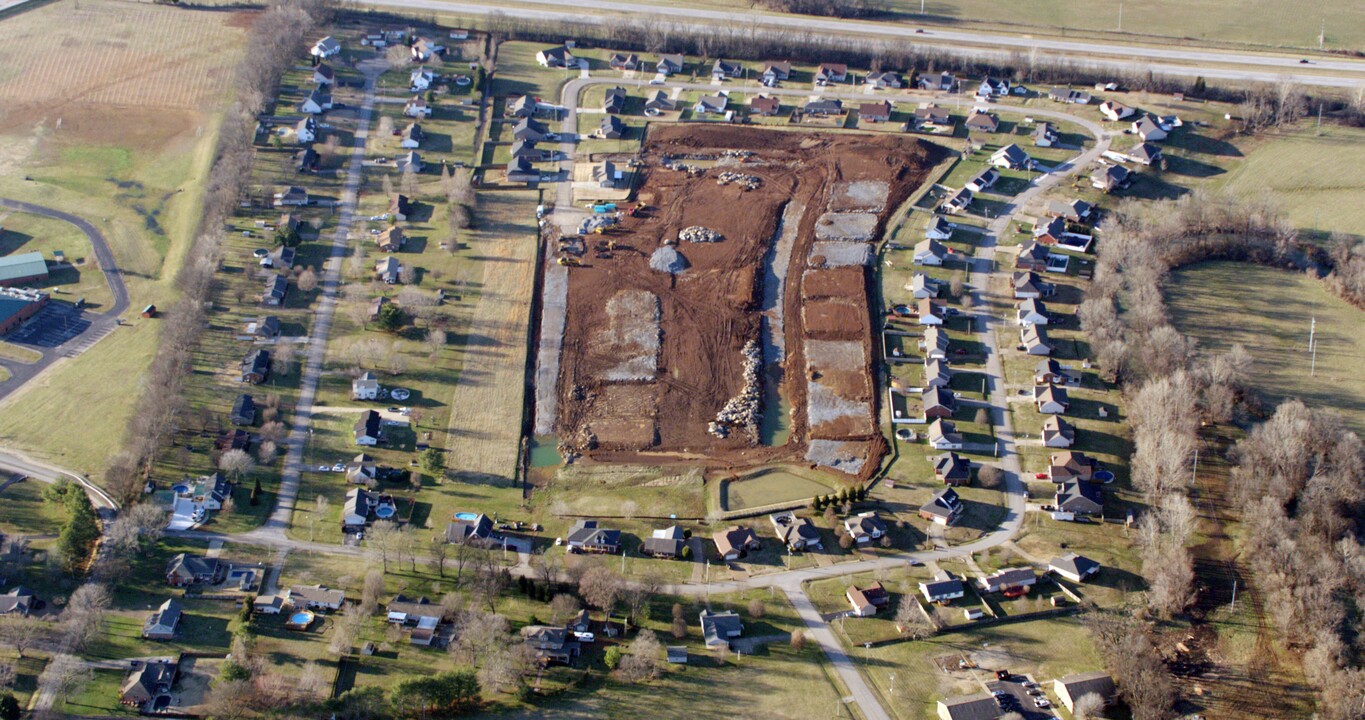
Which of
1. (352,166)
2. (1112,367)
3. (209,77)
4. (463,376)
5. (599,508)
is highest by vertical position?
(209,77)

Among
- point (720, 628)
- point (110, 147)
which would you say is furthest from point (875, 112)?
point (110, 147)

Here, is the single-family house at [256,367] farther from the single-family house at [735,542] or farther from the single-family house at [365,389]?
the single-family house at [735,542]

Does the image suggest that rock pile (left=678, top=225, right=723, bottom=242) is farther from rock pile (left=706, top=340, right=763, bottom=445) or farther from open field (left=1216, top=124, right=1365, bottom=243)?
open field (left=1216, top=124, right=1365, bottom=243)

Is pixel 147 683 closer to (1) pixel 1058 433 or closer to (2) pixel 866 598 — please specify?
(2) pixel 866 598

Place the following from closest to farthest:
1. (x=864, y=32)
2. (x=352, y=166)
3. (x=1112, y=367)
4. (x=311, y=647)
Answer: (x=311, y=647), (x=1112, y=367), (x=352, y=166), (x=864, y=32)

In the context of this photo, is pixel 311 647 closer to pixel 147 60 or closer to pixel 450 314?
pixel 450 314

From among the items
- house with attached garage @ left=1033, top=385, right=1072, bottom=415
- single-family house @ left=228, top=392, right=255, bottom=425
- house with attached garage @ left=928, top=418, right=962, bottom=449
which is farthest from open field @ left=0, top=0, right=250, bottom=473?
house with attached garage @ left=1033, top=385, right=1072, bottom=415

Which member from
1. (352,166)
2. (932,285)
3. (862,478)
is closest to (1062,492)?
(862,478)
